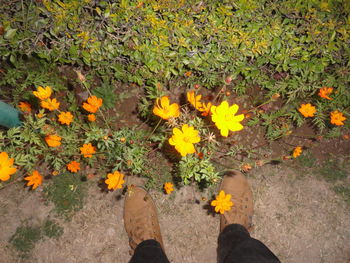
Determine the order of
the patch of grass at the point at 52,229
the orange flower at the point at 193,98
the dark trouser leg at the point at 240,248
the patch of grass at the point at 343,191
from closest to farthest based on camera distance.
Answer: the orange flower at the point at 193,98 → the dark trouser leg at the point at 240,248 → the patch of grass at the point at 52,229 → the patch of grass at the point at 343,191

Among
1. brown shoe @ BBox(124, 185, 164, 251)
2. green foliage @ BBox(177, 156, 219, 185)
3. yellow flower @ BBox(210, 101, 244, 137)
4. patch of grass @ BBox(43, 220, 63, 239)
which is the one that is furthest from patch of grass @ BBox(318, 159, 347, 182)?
patch of grass @ BBox(43, 220, 63, 239)

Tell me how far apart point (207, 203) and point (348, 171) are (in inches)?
71.6

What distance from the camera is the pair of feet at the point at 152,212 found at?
8.63ft

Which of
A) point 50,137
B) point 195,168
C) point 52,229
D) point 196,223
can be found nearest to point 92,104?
point 50,137

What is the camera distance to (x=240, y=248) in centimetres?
226

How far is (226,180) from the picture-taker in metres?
2.86

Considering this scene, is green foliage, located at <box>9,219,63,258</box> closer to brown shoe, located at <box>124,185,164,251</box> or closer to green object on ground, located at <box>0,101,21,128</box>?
brown shoe, located at <box>124,185,164,251</box>

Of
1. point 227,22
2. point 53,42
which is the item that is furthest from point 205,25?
point 53,42

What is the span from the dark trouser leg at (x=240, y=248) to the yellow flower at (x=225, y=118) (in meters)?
1.24

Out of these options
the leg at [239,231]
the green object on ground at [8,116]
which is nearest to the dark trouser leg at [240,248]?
the leg at [239,231]

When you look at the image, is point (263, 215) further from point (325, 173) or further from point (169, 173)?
point (169, 173)

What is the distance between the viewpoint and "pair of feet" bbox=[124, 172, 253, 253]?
2.63 metres

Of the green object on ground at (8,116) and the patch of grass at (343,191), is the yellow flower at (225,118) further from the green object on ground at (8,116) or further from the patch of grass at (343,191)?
the patch of grass at (343,191)

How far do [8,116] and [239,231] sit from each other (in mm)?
2503
